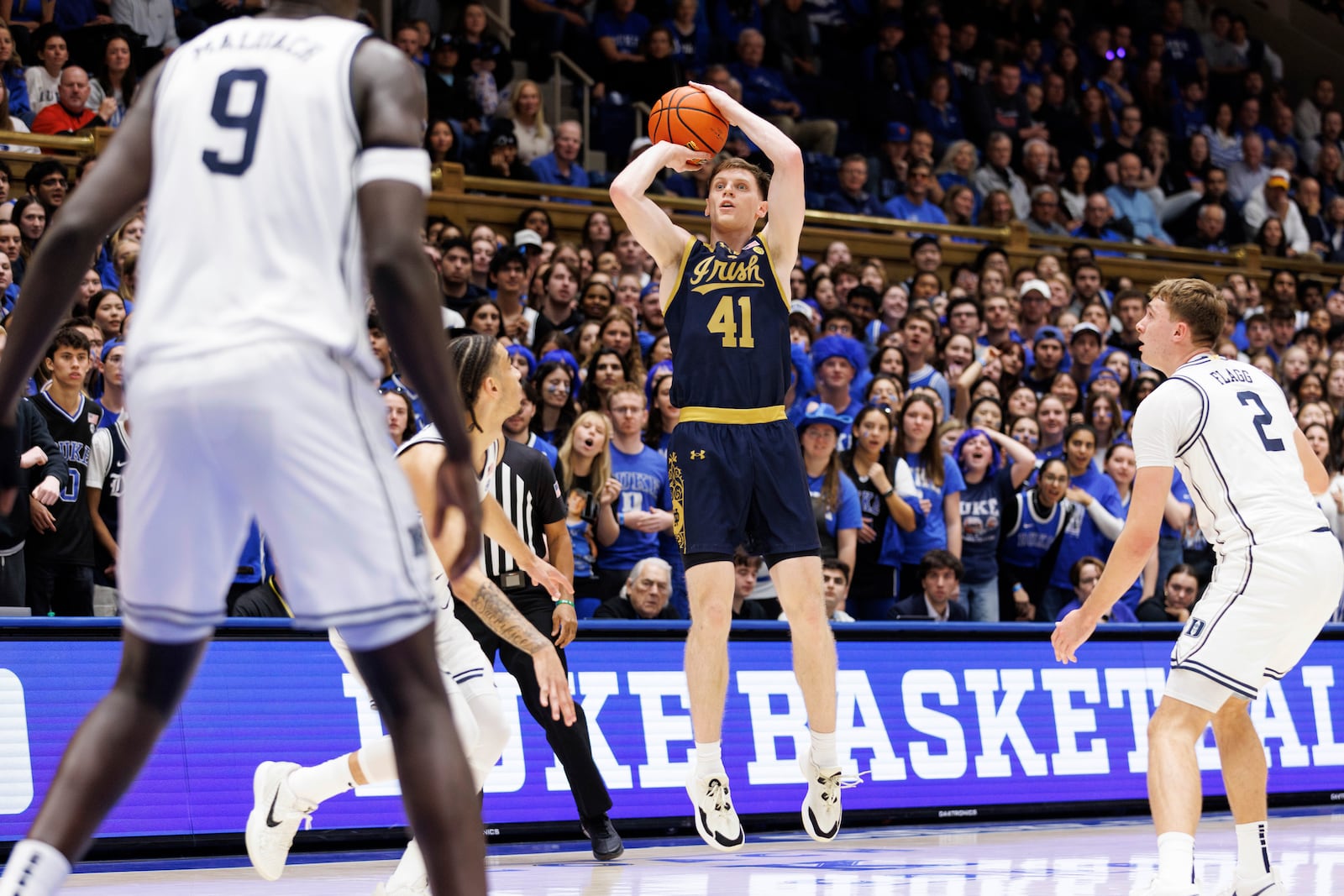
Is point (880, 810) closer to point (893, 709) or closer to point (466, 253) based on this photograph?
point (893, 709)

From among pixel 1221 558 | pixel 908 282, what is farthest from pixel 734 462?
pixel 908 282

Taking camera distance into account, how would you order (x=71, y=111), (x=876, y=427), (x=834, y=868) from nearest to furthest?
(x=834, y=868)
(x=876, y=427)
(x=71, y=111)

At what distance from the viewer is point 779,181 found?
6980 millimetres

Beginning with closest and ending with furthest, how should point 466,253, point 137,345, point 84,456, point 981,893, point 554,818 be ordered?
point 137,345
point 981,893
point 554,818
point 84,456
point 466,253

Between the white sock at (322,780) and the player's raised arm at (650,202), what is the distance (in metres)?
2.64

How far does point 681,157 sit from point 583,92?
11.1 m

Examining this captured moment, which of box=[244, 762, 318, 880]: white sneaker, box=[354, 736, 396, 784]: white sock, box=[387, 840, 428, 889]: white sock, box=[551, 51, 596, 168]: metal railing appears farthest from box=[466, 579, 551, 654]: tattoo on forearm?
box=[551, 51, 596, 168]: metal railing

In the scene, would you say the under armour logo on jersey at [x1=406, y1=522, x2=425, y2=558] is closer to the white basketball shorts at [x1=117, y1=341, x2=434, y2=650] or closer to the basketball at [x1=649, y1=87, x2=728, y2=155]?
the white basketball shorts at [x1=117, y1=341, x2=434, y2=650]

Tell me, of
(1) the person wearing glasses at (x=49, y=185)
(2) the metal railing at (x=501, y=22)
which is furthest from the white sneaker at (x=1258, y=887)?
(2) the metal railing at (x=501, y=22)

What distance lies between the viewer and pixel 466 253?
12.5 meters

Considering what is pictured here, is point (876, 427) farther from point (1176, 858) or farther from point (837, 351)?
point (1176, 858)

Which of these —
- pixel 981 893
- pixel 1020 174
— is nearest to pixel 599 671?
pixel 981 893

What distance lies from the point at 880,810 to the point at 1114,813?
1733 millimetres

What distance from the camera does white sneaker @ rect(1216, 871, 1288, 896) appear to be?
641cm
